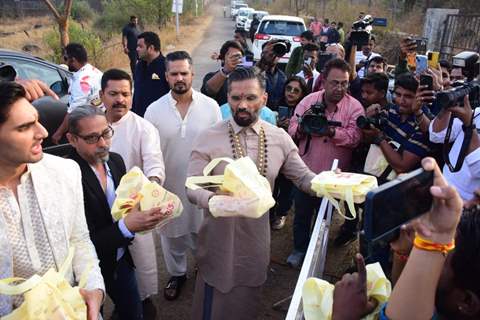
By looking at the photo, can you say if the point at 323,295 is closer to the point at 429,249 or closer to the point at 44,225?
the point at 429,249

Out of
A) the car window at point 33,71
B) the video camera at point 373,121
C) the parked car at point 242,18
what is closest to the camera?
the video camera at point 373,121

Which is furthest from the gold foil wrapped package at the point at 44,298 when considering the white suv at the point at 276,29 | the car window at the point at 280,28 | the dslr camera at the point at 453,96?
the car window at the point at 280,28

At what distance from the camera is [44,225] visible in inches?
59.2

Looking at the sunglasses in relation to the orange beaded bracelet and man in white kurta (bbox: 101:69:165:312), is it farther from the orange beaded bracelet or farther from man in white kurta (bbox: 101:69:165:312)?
the orange beaded bracelet

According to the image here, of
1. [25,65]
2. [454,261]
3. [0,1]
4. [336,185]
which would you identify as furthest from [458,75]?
[0,1]

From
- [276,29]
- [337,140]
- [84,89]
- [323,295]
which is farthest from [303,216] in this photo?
[276,29]

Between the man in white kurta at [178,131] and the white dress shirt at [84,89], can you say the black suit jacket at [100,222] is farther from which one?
the white dress shirt at [84,89]

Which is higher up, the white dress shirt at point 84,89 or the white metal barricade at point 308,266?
the white dress shirt at point 84,89

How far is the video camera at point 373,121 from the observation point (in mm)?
2965

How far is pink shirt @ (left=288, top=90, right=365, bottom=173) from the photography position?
3145 millimetres

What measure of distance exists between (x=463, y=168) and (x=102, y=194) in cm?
212

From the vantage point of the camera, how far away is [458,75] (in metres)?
3.80

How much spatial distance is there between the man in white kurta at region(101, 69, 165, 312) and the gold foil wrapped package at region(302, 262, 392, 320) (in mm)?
1428

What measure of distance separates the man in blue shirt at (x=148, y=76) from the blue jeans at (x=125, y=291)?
2.35 m
